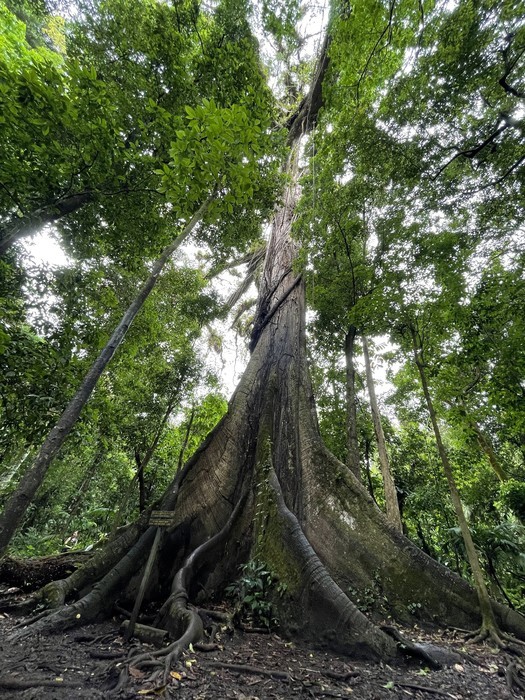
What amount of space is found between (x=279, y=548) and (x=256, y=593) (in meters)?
0.43

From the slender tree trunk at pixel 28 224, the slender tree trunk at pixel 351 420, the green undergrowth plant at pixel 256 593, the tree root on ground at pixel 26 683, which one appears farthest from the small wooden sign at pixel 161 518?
the slender tree trunk at pixel 351 420

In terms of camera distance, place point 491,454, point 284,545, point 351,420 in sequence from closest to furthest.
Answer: point 284,545 → point 351,420 → point 491,454

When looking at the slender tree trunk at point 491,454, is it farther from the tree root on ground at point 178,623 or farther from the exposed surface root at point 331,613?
the tree root on ground at point 178,623

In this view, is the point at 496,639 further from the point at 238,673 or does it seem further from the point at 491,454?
the point at 491,454

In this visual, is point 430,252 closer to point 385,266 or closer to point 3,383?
point 385,266

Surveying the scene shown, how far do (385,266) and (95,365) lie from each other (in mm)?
5329

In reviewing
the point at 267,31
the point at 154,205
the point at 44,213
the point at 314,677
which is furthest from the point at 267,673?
the point at 267,31

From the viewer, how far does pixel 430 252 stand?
5.19 m

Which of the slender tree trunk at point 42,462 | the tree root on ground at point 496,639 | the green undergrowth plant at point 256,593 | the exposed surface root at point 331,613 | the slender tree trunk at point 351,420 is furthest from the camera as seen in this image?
the slender tree trunk at point 351,420

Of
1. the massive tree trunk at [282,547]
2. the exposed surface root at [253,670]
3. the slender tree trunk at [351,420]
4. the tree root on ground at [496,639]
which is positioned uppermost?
the slender tree trunk at [351,420]

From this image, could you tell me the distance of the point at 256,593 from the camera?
113 inches

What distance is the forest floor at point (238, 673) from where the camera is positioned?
64.8 inches

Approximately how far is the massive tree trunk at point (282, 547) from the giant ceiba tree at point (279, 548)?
1 centimetres

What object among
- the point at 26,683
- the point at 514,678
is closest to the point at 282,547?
the point at 514,678
